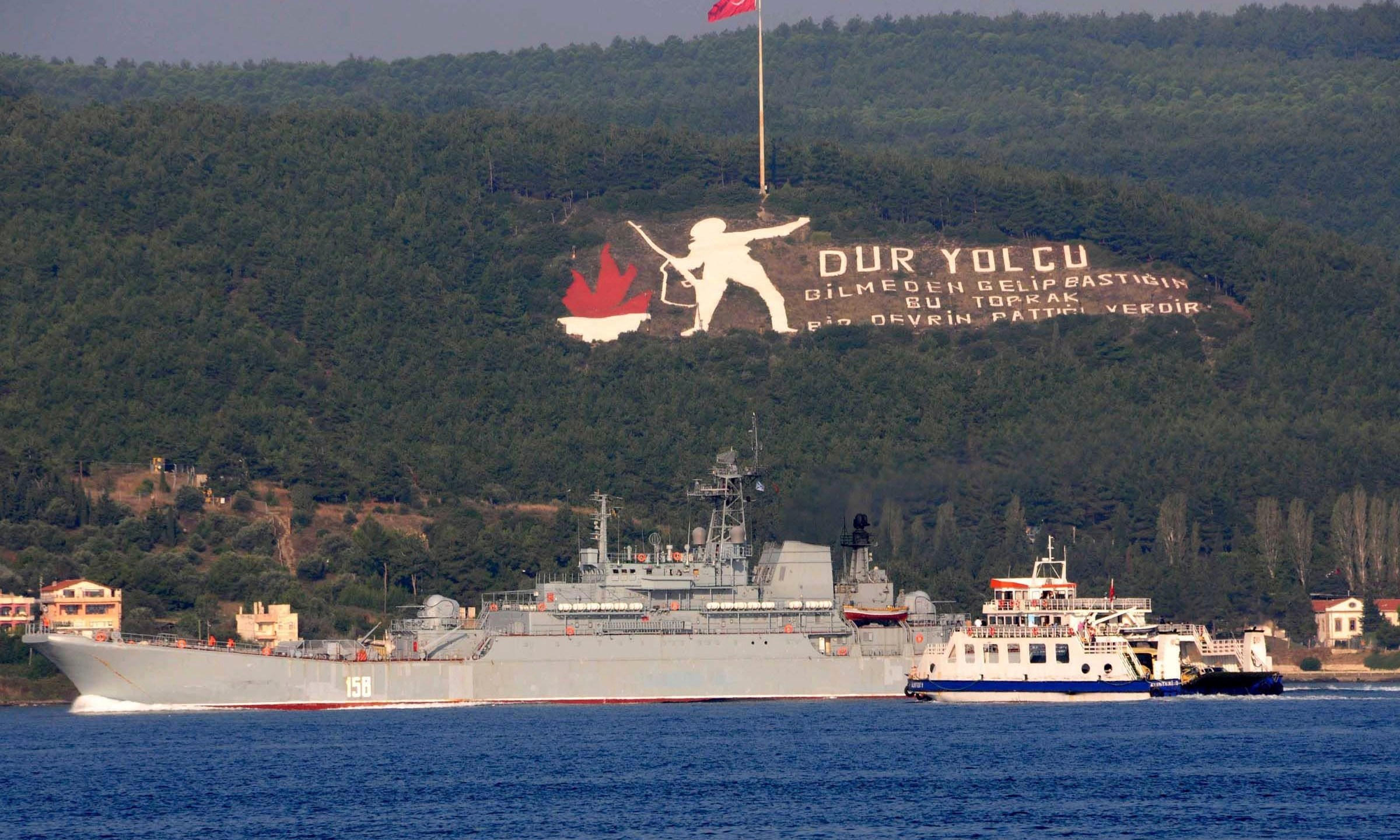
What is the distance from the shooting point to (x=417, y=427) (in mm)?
141500

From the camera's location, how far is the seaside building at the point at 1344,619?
117438 millimetres

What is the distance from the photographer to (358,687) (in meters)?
85.4

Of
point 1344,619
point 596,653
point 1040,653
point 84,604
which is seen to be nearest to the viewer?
point 1040,653

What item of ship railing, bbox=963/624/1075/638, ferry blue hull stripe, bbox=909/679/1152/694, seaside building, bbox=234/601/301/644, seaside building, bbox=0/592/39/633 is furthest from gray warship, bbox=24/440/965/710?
seaside building, bbox=0/592/39/633

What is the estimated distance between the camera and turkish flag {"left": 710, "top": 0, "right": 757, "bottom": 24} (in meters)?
146

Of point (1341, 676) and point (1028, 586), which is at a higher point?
point (1028, 586)

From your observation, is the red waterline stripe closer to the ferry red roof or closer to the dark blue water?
the dark blue water

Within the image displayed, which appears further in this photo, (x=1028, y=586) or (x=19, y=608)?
(x=19, y=608)

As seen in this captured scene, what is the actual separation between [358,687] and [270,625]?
19033 mm

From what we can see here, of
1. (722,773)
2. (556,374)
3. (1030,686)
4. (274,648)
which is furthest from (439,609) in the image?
(556,374)

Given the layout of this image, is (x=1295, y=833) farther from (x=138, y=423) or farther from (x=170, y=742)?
(x=138, y=423)

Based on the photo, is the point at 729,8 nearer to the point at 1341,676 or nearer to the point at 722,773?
the point at 1341,676

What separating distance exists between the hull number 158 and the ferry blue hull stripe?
21450 mm

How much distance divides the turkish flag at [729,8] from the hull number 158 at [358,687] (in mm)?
72007
